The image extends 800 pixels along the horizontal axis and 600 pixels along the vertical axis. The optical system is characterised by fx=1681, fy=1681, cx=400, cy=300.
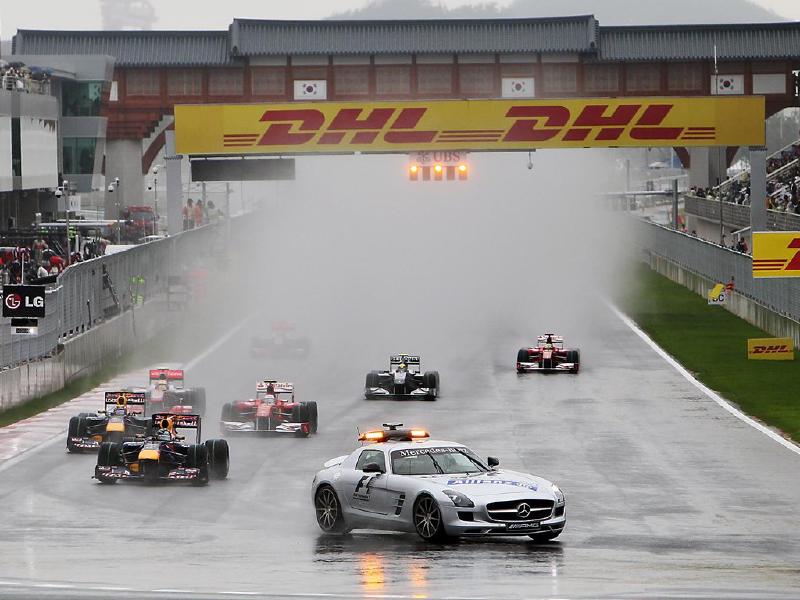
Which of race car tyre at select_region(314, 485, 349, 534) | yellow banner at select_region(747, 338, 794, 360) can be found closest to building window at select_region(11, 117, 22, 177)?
yellow banner at select_region(747, 338, 794, 360)

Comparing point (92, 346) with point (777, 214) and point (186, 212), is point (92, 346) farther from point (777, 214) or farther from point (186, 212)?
point (186, 212)

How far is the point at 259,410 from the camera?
3306cm

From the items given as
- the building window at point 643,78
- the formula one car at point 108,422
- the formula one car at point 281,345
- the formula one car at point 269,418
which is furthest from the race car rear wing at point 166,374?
the building window at point 643,78

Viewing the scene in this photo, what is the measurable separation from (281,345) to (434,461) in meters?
27.8

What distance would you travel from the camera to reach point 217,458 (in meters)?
26.8

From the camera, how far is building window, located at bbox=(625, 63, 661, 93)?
91938mm

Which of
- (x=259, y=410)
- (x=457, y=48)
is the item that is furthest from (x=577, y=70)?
(x=259, y=410)

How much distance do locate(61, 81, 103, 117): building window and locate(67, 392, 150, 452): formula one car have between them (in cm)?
6096

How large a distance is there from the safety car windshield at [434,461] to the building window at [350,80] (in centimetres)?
6992

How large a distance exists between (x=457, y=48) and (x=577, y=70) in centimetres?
672

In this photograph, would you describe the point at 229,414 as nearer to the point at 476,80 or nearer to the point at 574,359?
the point at 574,359

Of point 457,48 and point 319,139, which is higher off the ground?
point 457,48

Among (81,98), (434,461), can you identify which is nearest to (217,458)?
(434,461)

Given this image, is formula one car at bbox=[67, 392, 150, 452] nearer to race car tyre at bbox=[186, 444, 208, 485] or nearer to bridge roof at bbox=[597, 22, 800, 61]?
race car tyre at bbox=[186, 444, 208, 485]
